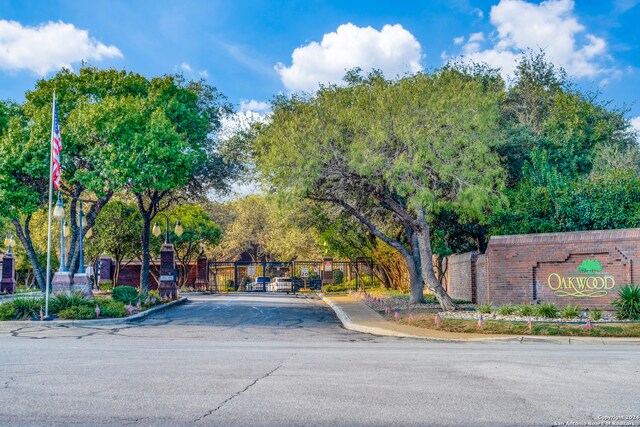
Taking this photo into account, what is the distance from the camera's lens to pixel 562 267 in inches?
841

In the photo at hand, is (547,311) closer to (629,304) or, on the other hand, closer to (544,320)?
(544,320)

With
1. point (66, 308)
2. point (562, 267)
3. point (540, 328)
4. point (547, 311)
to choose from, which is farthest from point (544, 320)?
point (66, 308)

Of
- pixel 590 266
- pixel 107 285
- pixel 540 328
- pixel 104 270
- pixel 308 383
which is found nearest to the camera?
pixel 308 383

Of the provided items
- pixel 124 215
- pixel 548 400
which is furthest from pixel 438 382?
pixel 124 215

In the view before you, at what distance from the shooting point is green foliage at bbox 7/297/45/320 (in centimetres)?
2011

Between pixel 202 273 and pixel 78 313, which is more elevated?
pixel 202 273

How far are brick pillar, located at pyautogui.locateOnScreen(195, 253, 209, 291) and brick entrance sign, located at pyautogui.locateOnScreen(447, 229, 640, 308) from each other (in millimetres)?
27739

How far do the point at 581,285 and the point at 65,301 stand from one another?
1760cm

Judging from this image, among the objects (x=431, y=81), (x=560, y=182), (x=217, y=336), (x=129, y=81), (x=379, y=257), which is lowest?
(x=217, y=336)

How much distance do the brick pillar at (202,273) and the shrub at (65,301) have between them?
25.1m

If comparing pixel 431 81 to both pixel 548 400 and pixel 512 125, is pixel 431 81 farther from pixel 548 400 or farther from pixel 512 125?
pixel 548 400

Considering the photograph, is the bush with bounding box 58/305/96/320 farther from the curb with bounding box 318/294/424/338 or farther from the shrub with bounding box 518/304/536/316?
the shrub with bounding box 518/304/536/316

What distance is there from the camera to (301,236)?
51469 mm

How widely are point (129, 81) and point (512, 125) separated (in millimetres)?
17451
